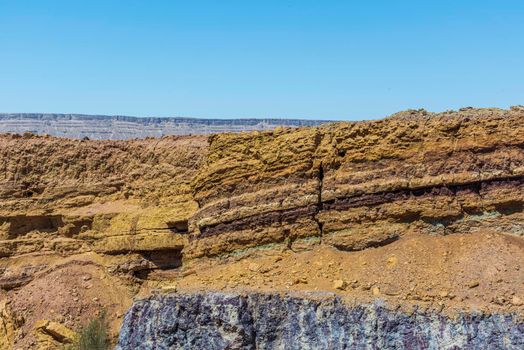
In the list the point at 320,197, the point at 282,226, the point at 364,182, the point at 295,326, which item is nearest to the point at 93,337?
the point at 282,226

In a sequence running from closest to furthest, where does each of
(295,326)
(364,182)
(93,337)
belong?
(295,326), (364,182), (93,337)

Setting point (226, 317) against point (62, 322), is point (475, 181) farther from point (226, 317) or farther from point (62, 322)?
point (62, 322)

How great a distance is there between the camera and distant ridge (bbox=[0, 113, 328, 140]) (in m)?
76.2

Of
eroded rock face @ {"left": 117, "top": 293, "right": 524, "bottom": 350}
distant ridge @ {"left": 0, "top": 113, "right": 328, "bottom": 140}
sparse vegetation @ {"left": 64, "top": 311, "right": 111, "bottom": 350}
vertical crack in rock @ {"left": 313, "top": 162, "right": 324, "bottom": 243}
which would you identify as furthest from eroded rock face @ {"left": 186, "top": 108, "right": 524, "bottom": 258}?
distant ridge @ {"left": 0, "top": 113, "right": 328, "bottom": 140}

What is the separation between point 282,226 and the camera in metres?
17.8

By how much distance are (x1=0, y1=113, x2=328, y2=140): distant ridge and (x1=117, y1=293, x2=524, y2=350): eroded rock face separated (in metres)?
58.9

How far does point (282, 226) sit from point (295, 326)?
3379mm

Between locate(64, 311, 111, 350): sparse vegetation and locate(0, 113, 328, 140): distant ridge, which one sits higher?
locate(0, 113, 328, 140): distant ridge

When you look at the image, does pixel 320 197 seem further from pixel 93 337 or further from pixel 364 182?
pixel 93 337

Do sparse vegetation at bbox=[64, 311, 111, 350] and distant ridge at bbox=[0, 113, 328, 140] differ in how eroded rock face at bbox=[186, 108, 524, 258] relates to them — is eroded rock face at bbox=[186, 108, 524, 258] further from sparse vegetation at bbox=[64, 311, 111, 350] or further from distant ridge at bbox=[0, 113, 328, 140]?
distant ridge at bbox=[0, 113, 328, 140]

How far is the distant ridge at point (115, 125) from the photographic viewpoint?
7625cm

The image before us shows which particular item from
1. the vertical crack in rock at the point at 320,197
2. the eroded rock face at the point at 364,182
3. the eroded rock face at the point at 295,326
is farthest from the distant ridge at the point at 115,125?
the eroded rock face at the point at 295,326

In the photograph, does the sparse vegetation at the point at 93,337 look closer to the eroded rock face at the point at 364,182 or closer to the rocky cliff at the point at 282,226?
the rocky cliff at the point at 282,226

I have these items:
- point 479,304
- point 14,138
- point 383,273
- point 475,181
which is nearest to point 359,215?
point 383,273
